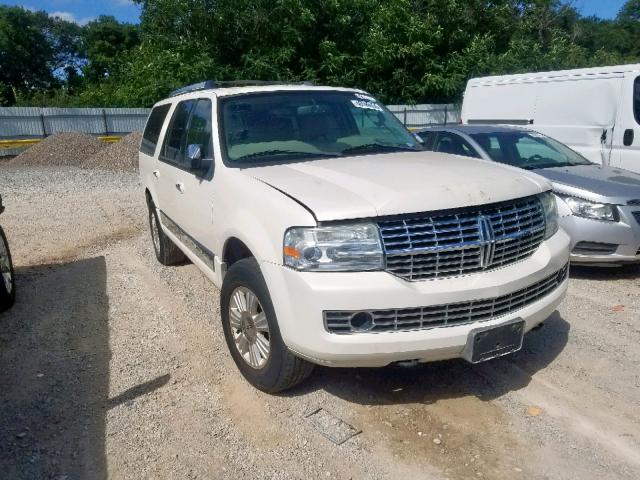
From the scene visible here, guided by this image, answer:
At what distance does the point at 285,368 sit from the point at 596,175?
4545mm

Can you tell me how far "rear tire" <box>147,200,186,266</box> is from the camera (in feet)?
20.4

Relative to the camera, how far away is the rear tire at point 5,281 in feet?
Result: 16.6

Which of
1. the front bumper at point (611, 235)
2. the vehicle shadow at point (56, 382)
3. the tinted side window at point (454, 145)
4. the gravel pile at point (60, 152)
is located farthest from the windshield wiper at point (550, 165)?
the gravel pile at point (60, 152)

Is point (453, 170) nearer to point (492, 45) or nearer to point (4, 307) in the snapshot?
point (4, 307)

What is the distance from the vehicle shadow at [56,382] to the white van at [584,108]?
7.06 metres

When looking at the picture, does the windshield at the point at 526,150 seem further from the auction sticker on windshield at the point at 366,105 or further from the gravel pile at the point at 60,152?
the gravel pile at the point at 60,152

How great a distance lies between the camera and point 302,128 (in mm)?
4324

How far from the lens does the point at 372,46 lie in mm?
24234

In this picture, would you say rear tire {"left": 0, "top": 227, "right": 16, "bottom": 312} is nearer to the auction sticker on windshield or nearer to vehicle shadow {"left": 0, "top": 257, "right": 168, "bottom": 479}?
vehicle shadow {"left": 0, "top": 257, "right": 168, "bottom": 479}

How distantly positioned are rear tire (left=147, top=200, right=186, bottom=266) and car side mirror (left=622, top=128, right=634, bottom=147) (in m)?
6.24

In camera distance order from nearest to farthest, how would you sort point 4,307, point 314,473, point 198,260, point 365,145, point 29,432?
point 314,473, point 29,432, point 365,145, point 198,260, point 4,307

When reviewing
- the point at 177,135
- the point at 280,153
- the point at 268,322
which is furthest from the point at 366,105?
the point at 268,322

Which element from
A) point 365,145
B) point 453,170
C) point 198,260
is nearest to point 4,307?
point 198,260

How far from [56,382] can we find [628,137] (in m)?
7.68
